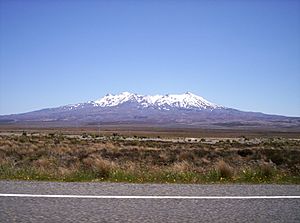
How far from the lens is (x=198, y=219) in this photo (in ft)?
19.0

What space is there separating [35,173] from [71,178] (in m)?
1.23

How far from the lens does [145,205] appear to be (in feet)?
21.6

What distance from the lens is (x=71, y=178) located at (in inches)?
385

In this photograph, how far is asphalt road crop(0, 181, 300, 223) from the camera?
5.82 metres

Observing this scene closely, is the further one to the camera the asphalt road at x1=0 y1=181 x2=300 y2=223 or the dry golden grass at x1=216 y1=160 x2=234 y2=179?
the dry golden grass at x1=216 y1=160 x2=234 y2=179

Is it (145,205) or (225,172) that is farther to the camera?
(225,172)

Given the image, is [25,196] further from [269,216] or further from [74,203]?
[269,216]

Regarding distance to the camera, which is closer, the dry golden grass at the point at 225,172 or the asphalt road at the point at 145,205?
the asphalt road at the point at 145,205

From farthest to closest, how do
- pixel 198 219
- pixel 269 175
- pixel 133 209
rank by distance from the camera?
1. pixel 269 175
2. pixel 133 209
3. pixel 198 219

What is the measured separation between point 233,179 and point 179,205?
394 centimetres

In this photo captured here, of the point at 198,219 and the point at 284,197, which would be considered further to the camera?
the point at 284,197

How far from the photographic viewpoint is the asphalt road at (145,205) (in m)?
5.82

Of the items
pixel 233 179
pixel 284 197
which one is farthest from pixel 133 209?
pixel 233 179

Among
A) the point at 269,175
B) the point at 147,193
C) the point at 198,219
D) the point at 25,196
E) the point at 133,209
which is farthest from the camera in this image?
the point at 269,175
